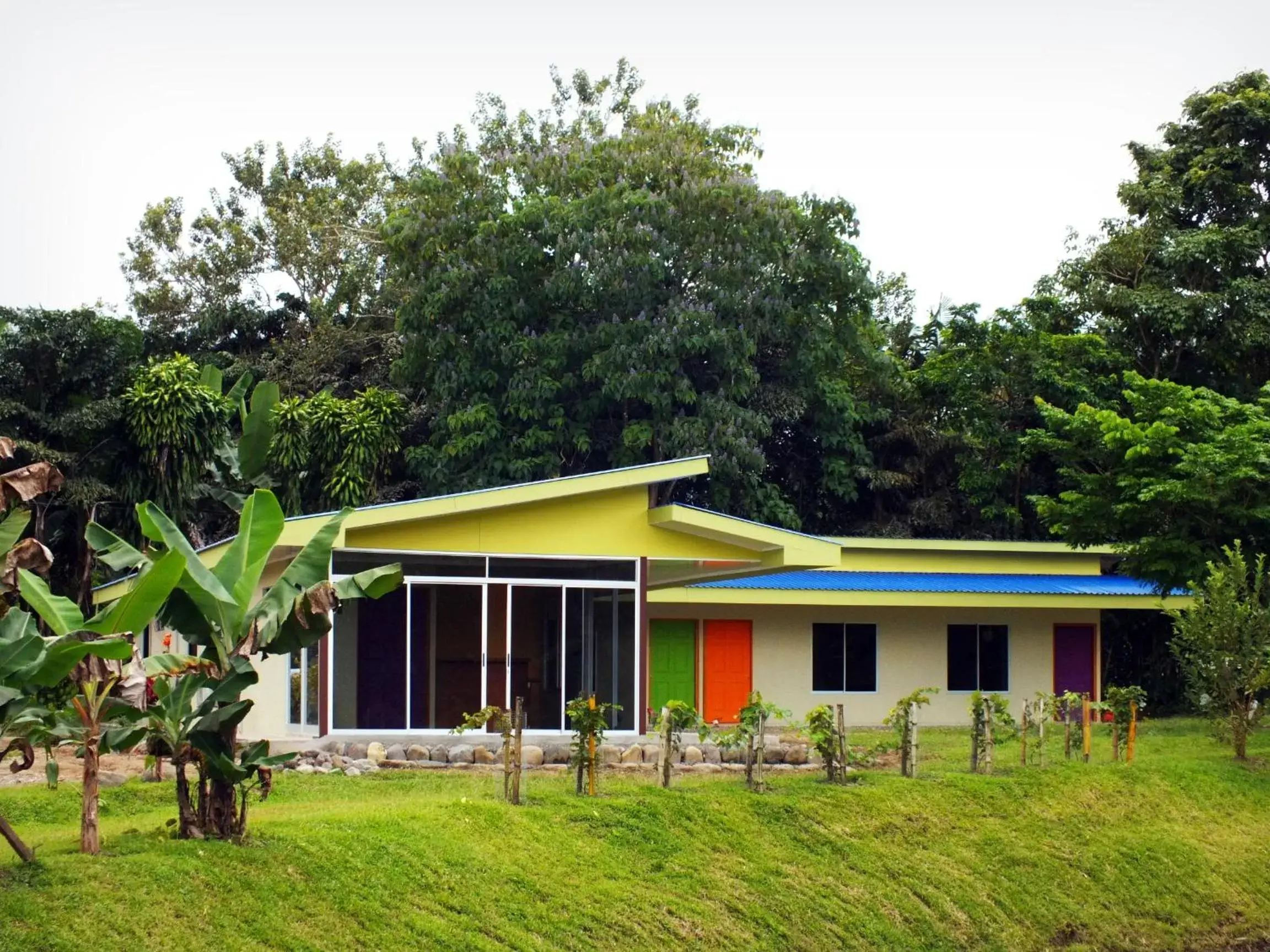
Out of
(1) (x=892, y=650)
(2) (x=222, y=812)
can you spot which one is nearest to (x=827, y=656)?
(1) (x=892, y=650)

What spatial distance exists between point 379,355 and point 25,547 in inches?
961

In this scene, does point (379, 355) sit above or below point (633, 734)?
above

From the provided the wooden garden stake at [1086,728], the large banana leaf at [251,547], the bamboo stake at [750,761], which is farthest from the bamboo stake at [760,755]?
the large banana leaf at [251,547]

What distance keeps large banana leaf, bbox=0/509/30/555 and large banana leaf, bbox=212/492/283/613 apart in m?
1.33

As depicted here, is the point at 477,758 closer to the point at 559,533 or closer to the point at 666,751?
the point at 559,533

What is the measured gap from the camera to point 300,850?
1167cm

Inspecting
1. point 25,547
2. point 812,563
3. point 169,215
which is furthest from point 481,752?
point 169,215

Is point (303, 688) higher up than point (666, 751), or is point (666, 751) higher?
point (303, 688)

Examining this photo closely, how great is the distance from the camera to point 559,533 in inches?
778

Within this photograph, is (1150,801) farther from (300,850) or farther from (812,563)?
(300,850)

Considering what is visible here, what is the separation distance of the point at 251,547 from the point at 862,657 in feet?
59.5

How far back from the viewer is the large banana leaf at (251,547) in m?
11.3

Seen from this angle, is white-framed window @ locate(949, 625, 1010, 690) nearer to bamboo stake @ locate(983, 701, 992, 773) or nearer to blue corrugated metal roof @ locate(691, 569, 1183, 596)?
blue corrugated metal roof @ locate(691, 569, 1183, 596)

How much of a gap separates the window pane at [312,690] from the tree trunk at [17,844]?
8731 millimetres
